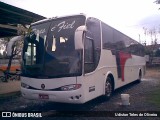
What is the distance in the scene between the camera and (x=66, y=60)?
6.93 metres

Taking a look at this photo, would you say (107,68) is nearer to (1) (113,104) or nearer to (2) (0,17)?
(1) (113,104)

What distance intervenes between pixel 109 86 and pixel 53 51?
11.5ft

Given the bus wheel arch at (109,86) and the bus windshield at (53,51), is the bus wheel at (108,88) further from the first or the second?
the bus windshield at (53,51)

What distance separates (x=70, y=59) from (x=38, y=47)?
1423 mm

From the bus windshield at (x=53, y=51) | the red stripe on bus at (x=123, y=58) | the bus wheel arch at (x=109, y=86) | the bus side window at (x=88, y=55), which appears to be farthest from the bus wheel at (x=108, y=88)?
the bus windshield at (x=53, y=51)

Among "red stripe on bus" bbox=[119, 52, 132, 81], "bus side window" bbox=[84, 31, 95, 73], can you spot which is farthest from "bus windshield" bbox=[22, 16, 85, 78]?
"red stripe on bus" bbox=[119, 52, 132, 81]

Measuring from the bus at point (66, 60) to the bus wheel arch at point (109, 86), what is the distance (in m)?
0.09

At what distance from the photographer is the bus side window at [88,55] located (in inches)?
285

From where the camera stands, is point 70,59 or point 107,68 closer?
point 70,59

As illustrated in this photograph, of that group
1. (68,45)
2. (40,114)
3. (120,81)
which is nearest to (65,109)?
(40,114)

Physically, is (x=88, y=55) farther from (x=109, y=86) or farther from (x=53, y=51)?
(x=109, y=86)

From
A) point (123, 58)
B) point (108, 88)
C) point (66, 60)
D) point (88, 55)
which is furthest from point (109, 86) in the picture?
point (66, 60)

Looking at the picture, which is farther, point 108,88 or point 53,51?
point 108,88

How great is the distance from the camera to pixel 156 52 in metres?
49.3
